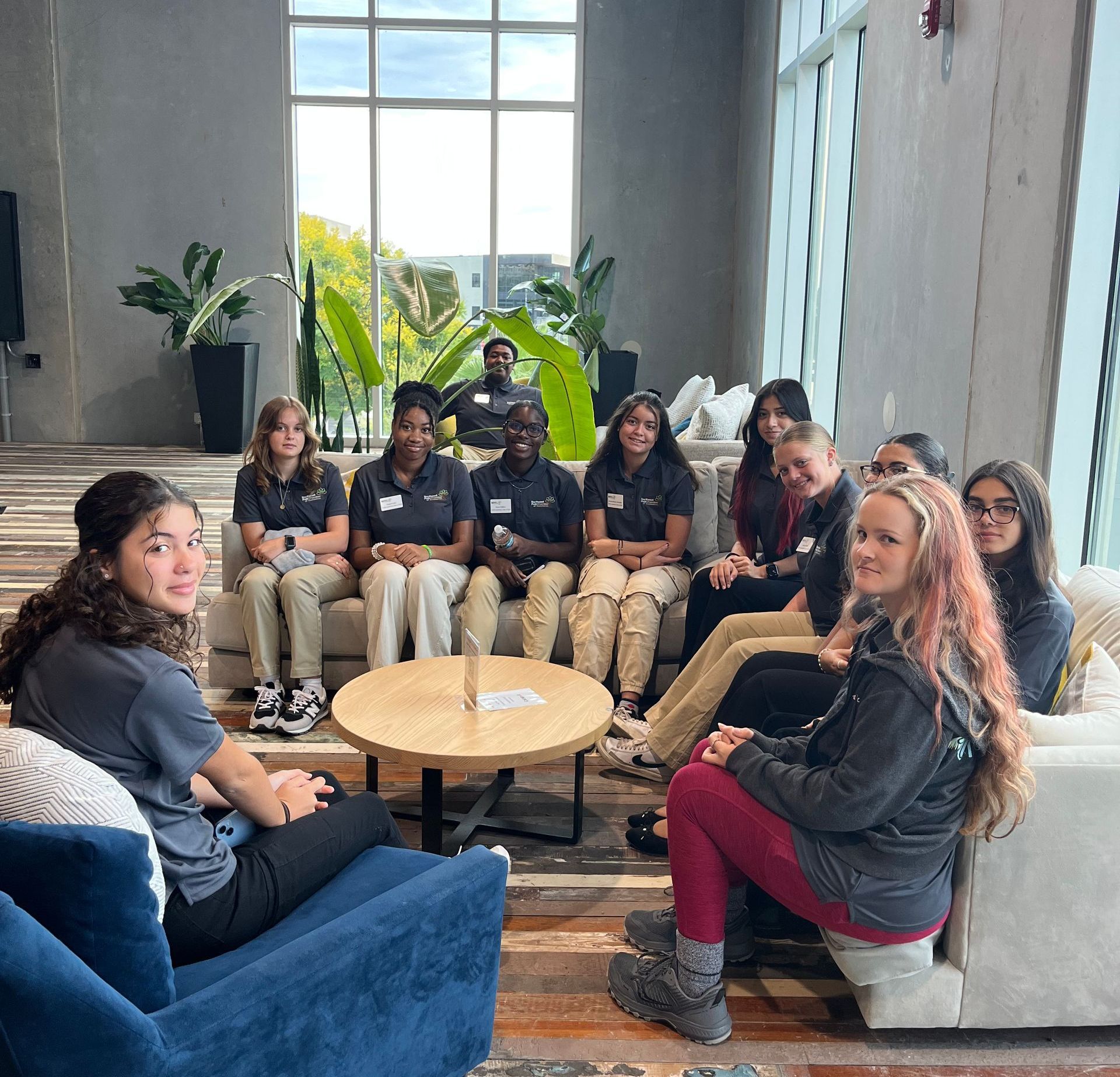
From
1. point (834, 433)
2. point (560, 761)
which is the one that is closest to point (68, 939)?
point (560, 761)

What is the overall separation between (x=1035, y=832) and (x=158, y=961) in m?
1.53

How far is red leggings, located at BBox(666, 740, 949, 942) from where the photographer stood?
2014mm

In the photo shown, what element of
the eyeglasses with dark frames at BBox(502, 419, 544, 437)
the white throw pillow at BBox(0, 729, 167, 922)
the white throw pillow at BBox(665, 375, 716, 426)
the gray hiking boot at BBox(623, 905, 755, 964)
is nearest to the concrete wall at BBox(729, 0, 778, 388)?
the white throw pillow at BBox(665, 375, 716, 426)

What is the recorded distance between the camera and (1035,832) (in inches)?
77.9

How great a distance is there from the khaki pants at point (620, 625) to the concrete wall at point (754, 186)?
5.05m

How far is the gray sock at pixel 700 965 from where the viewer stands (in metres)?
2.16

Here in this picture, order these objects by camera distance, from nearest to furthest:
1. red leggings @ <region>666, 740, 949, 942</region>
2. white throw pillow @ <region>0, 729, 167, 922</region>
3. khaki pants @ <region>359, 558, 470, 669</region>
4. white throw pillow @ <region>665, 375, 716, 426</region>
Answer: white throw pillow @ <region>0, 729, 167, 922</region>
red leggings @ <region>666, 740, 949, 942</region>
khaki pants @ <region>359, 558, 470, 669</region>
white throw pillow @ <region>665, 375, 716, 426</region>

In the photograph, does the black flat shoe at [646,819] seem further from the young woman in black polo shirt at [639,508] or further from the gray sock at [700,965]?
the young woman in black polo shirt at [639,508]

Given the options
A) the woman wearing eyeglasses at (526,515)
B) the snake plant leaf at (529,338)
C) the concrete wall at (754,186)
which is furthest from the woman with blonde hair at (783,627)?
the concrete wall at (754,186)

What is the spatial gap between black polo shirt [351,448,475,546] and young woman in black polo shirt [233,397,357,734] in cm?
9

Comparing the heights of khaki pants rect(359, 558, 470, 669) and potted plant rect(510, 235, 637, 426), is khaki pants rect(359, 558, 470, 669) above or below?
below

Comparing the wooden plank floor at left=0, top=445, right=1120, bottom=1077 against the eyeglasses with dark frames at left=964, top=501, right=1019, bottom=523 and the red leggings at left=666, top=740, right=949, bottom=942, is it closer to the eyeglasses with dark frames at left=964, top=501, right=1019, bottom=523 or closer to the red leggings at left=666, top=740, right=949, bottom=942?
the red leggings at left=666, top=740, right=949, bottom=942

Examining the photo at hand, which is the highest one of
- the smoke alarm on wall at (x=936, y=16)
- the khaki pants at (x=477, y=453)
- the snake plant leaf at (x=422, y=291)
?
the smoke alarm on wall at (x=936, y=16)

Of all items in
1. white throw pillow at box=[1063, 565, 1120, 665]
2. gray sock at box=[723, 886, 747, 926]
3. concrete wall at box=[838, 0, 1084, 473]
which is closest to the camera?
gray sock at box=[723, 886, 747, 926]
